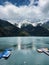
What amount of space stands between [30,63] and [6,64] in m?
6.50

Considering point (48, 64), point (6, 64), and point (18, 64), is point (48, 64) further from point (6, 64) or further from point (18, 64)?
point (6, 64)

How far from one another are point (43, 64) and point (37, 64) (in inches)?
60.7

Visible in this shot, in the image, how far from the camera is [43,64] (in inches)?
1897

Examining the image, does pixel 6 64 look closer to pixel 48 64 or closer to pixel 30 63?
pixel 30 63

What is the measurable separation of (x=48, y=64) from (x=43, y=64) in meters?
1.29

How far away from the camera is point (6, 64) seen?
48375 mm

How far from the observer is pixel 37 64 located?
48.6 meters

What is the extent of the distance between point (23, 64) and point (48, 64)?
20.8 feet

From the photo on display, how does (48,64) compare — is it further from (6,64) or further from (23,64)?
(6,64)

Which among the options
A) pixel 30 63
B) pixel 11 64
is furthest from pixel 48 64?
pixel 11 64

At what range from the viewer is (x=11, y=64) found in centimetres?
4844

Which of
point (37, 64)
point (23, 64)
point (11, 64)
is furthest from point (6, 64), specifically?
point (37, 64)

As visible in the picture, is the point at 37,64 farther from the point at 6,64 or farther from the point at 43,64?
the point at 6,64

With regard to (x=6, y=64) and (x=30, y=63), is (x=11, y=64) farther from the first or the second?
(x=30, y=63)
